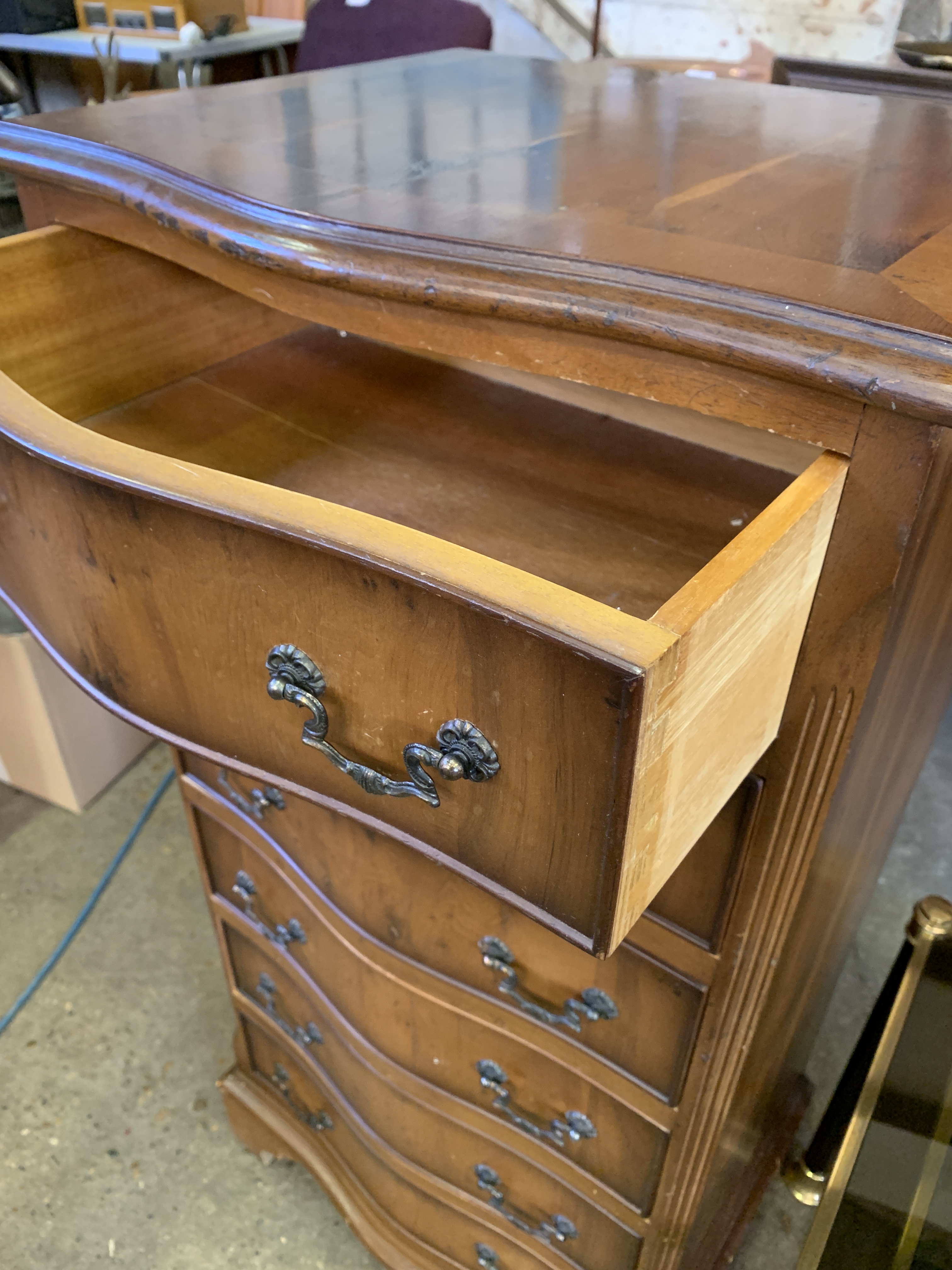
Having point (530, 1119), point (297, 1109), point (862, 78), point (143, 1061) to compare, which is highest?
point (862, 78)

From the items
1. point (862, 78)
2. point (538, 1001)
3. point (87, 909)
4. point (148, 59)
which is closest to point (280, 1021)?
point (538, 1001)

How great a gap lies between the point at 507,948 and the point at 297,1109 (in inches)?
18.3

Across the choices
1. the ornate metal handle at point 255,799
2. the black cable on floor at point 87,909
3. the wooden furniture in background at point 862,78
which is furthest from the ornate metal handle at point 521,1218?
the wooden furniture in background at point 862,78

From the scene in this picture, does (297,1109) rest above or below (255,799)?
below

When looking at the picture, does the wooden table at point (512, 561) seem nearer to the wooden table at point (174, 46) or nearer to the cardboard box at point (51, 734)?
the cardboard box at point (51, 734)

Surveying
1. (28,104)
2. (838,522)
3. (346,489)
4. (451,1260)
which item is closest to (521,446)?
(346,489)

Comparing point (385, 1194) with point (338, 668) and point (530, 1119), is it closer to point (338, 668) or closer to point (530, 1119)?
point (530, 1119)

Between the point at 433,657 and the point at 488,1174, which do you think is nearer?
the point at 433,657

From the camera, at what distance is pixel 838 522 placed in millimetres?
391

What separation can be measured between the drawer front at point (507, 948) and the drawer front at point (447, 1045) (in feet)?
0.12

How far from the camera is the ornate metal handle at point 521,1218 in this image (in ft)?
2.42

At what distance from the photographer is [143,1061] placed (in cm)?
108

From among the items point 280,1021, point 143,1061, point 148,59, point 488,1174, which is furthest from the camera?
point 148,59

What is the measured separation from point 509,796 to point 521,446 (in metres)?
0.31
